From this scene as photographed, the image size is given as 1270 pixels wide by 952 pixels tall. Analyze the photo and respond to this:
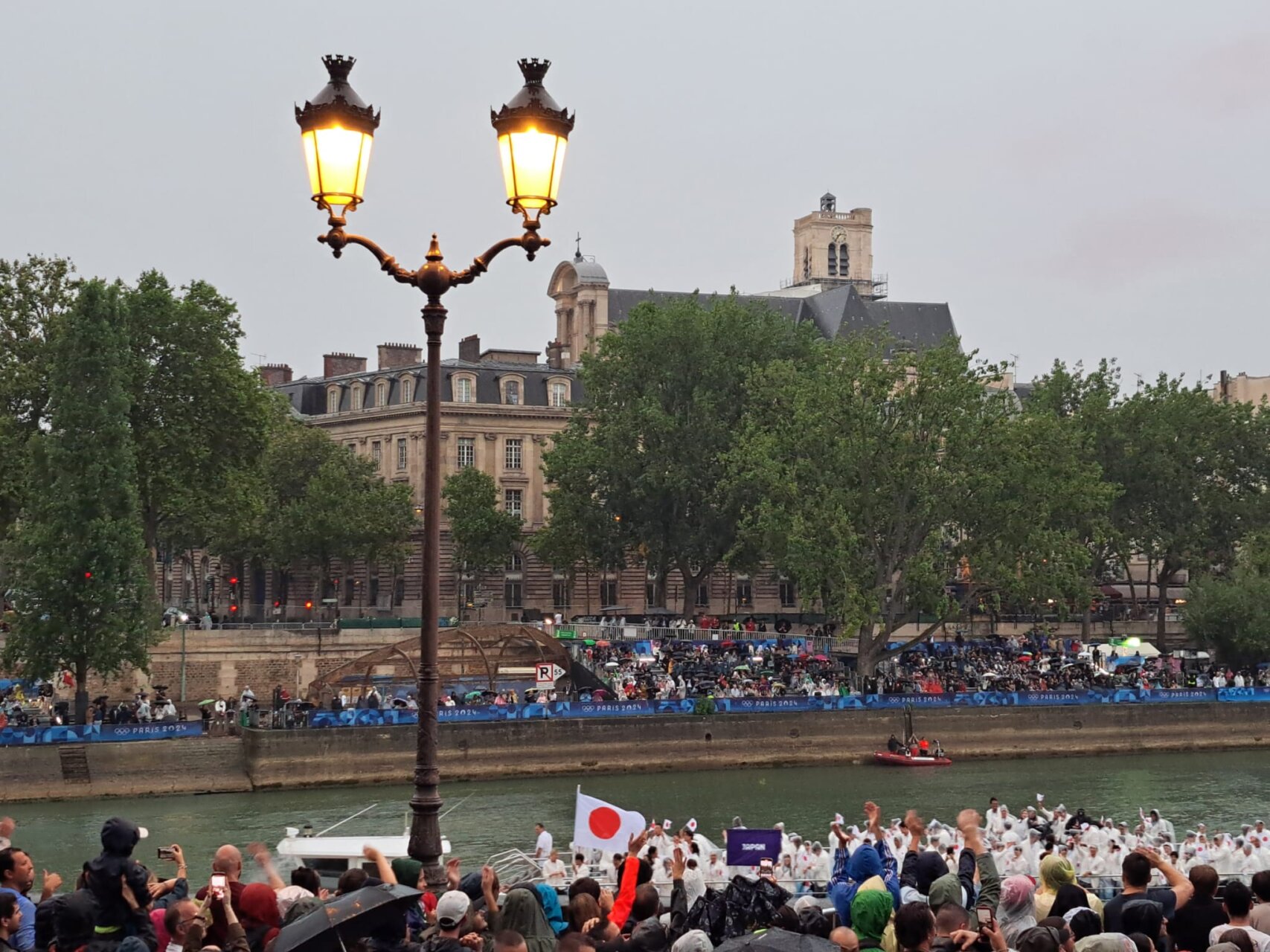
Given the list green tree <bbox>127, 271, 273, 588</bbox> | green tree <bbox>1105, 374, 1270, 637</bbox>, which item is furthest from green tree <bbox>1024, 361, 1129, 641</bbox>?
green tree <bbox>127, 271, 273, 588</bbox>

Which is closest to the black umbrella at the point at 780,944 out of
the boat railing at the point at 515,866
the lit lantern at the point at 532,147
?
the lit lantern at the point at 532,147

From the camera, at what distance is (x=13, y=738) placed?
4666cm

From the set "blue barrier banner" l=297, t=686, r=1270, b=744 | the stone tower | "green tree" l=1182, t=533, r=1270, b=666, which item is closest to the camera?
"blue barrier banner" l=297, t=686, r=1270, b=744

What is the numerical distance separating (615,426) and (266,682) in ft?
60.7

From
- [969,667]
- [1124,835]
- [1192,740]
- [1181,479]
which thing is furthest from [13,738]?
[1181,479]

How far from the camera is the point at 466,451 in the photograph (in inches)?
3420

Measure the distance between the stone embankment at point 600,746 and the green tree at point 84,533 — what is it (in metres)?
2.85

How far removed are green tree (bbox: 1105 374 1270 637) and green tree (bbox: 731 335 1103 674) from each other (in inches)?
681

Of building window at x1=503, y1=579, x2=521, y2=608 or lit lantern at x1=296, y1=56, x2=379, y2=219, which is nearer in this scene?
lit lantern at x1=296, y1=56, x2=379, y2=219

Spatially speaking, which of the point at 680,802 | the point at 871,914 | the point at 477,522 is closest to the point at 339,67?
the point at 871,914

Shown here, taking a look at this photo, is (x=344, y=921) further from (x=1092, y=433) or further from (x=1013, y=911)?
(x=1092, y=433)

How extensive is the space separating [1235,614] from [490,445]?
117ft

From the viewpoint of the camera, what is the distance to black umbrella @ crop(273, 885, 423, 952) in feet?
30.9

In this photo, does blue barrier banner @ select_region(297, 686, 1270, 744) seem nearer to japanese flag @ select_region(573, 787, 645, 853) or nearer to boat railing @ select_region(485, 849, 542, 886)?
boat railing @ select_region(485, 849, 542, 886)
